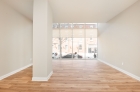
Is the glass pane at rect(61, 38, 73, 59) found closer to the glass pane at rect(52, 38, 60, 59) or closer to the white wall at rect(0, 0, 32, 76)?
the glass pane at rect(52, 38, 60, 59)

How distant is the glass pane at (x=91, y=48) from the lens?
309 inches

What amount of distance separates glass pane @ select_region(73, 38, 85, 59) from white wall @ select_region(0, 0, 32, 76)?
12.9ft

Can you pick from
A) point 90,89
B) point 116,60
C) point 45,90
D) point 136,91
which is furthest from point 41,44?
point 116,60

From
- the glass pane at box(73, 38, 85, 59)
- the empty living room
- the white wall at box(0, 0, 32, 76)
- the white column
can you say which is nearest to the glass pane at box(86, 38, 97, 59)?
the glass pane at box(73, 38, 85, 59)

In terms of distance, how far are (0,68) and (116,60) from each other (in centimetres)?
491

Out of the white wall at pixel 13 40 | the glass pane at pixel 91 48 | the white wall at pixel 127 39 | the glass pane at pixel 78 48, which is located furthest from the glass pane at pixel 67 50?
the white wall at pixel 127 39

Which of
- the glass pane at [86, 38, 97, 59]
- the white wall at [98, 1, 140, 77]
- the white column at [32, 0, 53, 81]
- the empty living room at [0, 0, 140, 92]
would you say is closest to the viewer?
the empty living room at [0, 0, 140, 92]

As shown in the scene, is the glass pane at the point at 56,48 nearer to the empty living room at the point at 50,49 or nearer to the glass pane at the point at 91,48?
the glass pane at the point at 91,48

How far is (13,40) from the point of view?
3.77 metres

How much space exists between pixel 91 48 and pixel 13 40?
5900 millimetres

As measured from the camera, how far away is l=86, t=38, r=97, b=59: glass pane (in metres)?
7.85

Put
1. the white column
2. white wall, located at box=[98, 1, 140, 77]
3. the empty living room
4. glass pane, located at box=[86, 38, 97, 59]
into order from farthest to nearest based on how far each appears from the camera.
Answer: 1. glass pane, located at box=[86, 38, 97, 59]
2. white wall, located at box=[98, 1, 140, 77]
3. the white column
4. the empty living room

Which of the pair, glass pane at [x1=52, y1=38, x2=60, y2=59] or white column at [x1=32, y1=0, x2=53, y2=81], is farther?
glass pane at [x1=52, y1=38, x2=60, y2=59]

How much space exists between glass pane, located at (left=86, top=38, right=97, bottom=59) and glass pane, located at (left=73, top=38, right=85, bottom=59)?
357 mm
